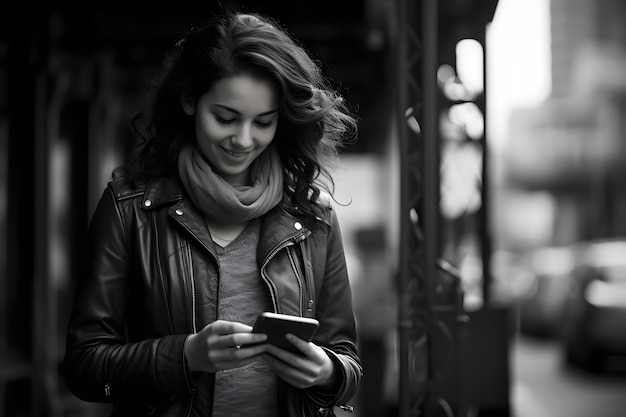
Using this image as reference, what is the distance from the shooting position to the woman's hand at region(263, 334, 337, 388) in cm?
262

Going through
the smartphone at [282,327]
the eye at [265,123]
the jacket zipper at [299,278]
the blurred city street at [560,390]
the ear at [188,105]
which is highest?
the ear at [188,105]

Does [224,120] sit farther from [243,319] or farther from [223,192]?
[243,319]

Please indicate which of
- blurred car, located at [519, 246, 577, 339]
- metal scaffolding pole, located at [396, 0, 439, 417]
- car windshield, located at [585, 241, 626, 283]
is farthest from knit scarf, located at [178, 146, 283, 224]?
blurred car, located at [519, 246, 577, 339]

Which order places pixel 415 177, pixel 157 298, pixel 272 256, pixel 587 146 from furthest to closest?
pixel 587 146 → pixel 415 177 → pixel 272 256 → pixel 157 298

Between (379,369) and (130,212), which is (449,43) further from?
(130,212)

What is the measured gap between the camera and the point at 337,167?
10.2 ft

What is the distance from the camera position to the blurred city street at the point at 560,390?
470 inches

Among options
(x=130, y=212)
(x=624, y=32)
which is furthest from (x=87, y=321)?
(x=624, y=32)

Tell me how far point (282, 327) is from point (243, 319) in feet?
0.90

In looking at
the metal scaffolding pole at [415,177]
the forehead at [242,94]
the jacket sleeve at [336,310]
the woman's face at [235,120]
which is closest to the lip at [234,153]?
the woman's face at [235,120]

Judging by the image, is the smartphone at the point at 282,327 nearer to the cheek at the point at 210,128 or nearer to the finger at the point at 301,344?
the finger at the point at 301,344

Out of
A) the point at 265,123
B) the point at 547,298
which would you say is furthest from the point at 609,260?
the point at 265,123

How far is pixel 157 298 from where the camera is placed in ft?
8.97

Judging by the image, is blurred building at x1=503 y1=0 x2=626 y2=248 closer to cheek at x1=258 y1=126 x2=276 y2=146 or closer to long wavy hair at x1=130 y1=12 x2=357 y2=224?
long wavy hair at x1=130 y1=12 x2=357 y2=224
